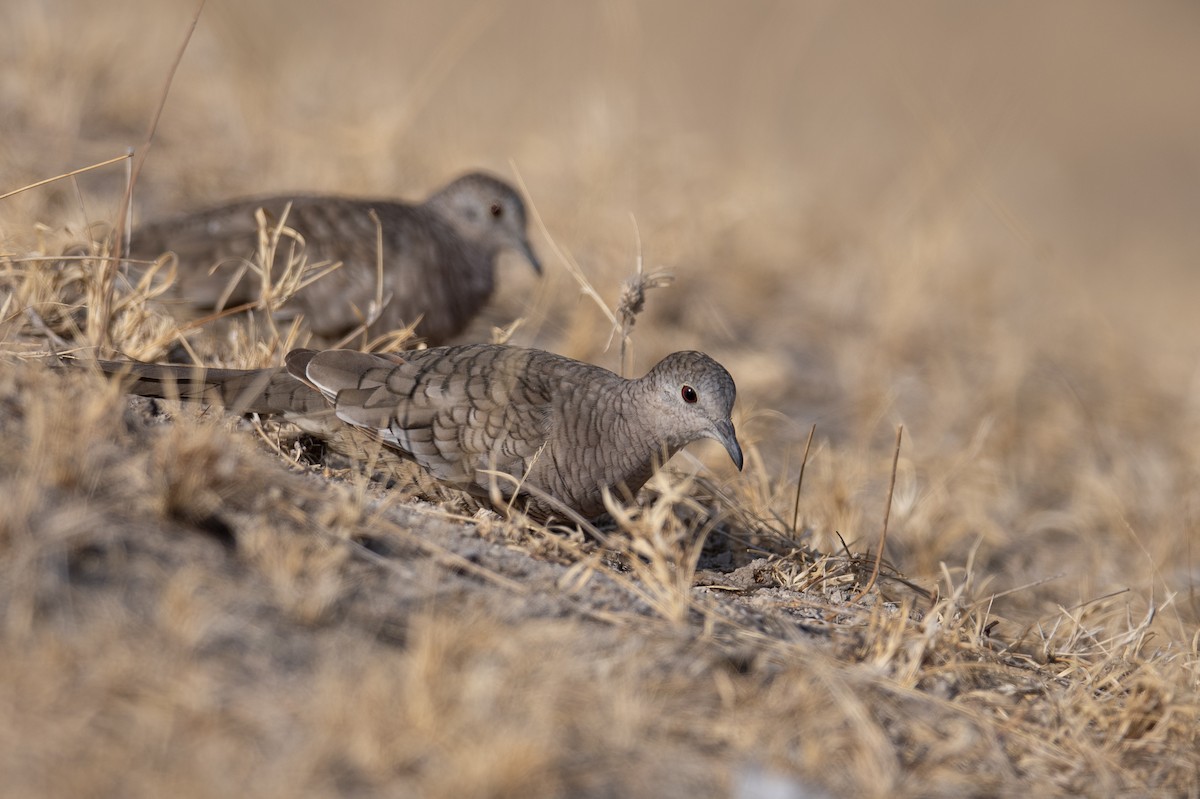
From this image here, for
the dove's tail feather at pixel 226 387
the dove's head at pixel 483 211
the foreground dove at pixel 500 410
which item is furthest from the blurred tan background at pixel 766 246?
the dove's tail feather at pixel 226 387

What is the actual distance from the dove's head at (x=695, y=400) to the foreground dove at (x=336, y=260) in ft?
3.91

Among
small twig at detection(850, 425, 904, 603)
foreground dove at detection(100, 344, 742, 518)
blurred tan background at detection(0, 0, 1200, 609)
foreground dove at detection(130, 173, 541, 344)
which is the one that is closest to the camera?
small twig at detection(850, 425, 904, 603)

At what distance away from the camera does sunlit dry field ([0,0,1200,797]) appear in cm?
208

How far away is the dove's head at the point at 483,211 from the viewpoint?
5.24m

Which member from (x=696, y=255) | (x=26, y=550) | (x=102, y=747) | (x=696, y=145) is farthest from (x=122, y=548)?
(x=696, y=145)

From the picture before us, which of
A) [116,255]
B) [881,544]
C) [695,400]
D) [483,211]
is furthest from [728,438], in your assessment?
[483,211]

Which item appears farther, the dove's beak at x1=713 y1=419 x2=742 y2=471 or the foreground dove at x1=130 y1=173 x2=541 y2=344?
the foreground dove at x1=130 y1=173 x2=541 y2=344

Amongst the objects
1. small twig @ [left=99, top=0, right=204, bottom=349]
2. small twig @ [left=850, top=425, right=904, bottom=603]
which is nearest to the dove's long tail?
small twig @ [left=99, top=0, right=204, bottom=349]

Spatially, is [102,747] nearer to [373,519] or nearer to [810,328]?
[373,519]

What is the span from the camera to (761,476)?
3887 millimetres

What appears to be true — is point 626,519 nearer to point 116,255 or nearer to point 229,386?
point 229,386

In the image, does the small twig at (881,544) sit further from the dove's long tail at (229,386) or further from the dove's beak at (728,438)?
the dove's long tail at (229,386)

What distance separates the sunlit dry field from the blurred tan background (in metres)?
0.03

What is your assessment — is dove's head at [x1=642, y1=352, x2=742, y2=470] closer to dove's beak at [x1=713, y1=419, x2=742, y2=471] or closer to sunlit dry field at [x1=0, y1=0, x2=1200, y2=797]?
dove's beak at [x1=713, y1=419, x2=742, y2=471]
